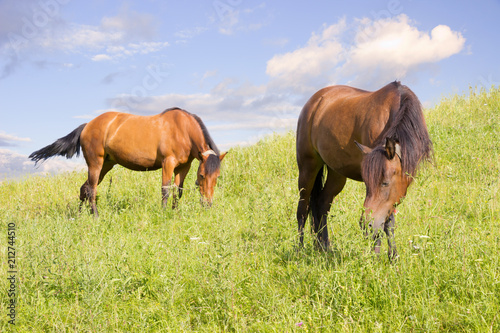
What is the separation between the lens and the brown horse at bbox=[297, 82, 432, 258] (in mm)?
3299

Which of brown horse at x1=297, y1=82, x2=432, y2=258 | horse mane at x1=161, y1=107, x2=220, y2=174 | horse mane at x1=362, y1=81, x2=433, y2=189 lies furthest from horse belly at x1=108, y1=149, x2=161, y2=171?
horse mane at x1=362, y1=81, x2=433, y2=189

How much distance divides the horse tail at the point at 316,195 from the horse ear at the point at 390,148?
1.78m

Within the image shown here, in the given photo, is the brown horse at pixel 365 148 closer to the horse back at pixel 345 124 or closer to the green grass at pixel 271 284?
the horse back at pixel 345 124

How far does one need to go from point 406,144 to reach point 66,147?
818cm

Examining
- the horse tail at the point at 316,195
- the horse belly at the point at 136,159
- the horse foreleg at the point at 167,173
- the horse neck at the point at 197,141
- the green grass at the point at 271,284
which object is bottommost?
the green grass at the point at 271,284

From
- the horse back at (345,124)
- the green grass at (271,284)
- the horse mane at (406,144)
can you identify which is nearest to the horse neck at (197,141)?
the green grass at (271,284)

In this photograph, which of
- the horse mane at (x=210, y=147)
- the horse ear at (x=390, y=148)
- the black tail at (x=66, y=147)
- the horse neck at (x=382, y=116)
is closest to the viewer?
the horse ear at (x=390, y=148)

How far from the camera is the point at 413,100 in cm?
370

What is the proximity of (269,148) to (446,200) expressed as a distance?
4962 mm

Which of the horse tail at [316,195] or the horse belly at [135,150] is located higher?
the horse belly at [135,150]

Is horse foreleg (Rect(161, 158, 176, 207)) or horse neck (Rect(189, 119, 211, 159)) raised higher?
horse neck (Rect(189, 119, 211, 159))

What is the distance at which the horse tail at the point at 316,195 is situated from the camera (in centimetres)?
504

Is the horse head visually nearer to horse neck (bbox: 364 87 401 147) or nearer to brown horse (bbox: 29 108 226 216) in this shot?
horse neck (bbox: 364 87 401 147)

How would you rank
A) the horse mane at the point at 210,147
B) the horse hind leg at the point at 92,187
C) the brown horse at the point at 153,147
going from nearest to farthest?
the horse mane at the point at 210,147, the brown horse at the point at 153,147, the horse hind leg at the point at 92,187
